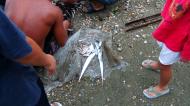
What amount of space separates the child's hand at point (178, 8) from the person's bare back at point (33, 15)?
856 mm

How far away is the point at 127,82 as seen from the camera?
2.82 meters

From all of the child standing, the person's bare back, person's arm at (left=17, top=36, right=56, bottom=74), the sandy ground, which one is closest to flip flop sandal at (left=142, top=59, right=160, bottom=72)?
the sandy ground

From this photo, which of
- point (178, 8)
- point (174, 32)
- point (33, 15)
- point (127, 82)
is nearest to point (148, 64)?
point (127, 82)

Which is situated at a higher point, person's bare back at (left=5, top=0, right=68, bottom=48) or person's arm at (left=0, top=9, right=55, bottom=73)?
person's arm at (left=0, top=9, right=55, bottom=73)

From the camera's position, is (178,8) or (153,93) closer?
(178,8)

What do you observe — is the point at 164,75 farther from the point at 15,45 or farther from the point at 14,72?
the point at 15,45

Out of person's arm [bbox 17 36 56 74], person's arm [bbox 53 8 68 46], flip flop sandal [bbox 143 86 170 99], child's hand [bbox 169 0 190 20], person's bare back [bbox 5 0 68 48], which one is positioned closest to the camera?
person's arm [bbox 17 36 56 74]

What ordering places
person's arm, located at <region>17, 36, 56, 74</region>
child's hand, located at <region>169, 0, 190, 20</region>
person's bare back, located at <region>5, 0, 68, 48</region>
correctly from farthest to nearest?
1. person's bare back, located at <region>5, 0, 68, 48</region>
2. child's hand, located at <region>169, 0, 190, 20</region>
3. person's arm, located at <region>17, 36, 56, 74</region>

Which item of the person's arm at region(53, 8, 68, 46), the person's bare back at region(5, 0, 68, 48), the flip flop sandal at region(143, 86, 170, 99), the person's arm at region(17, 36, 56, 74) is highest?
the person's arm at region(17, 36, 56, 74)

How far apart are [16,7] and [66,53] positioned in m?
0.77

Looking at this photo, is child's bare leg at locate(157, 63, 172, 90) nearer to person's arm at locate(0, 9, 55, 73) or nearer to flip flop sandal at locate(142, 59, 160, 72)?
flip flop sandal at locate(142, 59, 160, 72)

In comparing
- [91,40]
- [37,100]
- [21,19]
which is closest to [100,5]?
[91,40]

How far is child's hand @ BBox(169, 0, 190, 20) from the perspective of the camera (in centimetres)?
191

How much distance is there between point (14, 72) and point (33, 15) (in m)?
0.85
